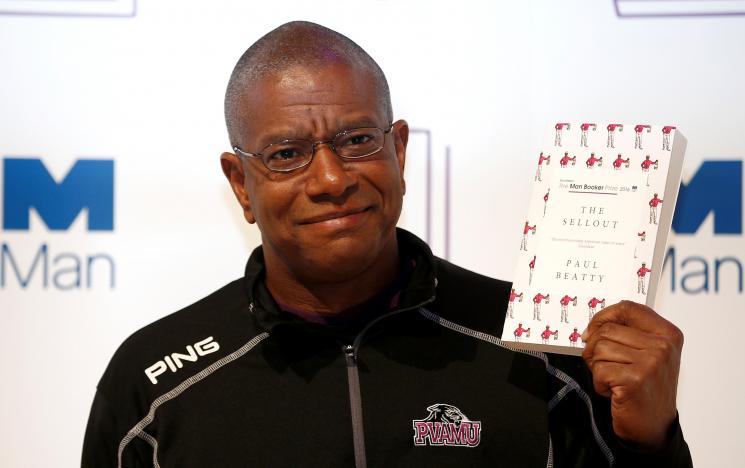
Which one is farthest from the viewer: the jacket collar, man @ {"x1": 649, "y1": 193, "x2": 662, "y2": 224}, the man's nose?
the jacket collar

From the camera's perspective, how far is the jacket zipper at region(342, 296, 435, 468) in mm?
1648

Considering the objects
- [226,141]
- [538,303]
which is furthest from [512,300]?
[226,141]

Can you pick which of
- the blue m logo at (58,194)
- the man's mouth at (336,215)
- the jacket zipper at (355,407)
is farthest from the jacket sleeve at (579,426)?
the blue m logo at (58,194)

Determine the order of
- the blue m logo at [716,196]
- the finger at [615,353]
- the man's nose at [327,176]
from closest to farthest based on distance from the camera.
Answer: the finger at [615,353]
the man's nose at [327,176]
the blue m logo at [716,196]

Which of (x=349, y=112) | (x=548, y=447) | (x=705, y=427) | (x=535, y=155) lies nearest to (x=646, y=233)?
(x=548, y=447)

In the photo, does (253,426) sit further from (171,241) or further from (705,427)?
(705,427)

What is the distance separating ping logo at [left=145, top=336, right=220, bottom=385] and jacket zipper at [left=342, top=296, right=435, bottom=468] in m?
0.27

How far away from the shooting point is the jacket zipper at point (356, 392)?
1648mm

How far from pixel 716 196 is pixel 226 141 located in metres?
1.16

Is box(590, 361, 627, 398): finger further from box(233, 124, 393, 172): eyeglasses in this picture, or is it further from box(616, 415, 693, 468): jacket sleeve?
box(233, 124, 393, 172): eyeglasses

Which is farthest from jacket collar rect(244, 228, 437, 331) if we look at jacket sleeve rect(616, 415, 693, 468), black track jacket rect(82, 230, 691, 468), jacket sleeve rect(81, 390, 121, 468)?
Result: jacket sleeve rect(616, 415, 693, 468)

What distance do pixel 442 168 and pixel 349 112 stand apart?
1.83 ft

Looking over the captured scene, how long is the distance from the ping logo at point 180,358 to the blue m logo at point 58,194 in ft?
1.79

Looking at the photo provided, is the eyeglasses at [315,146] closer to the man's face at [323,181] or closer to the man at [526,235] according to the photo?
the man's face at [323,181]
